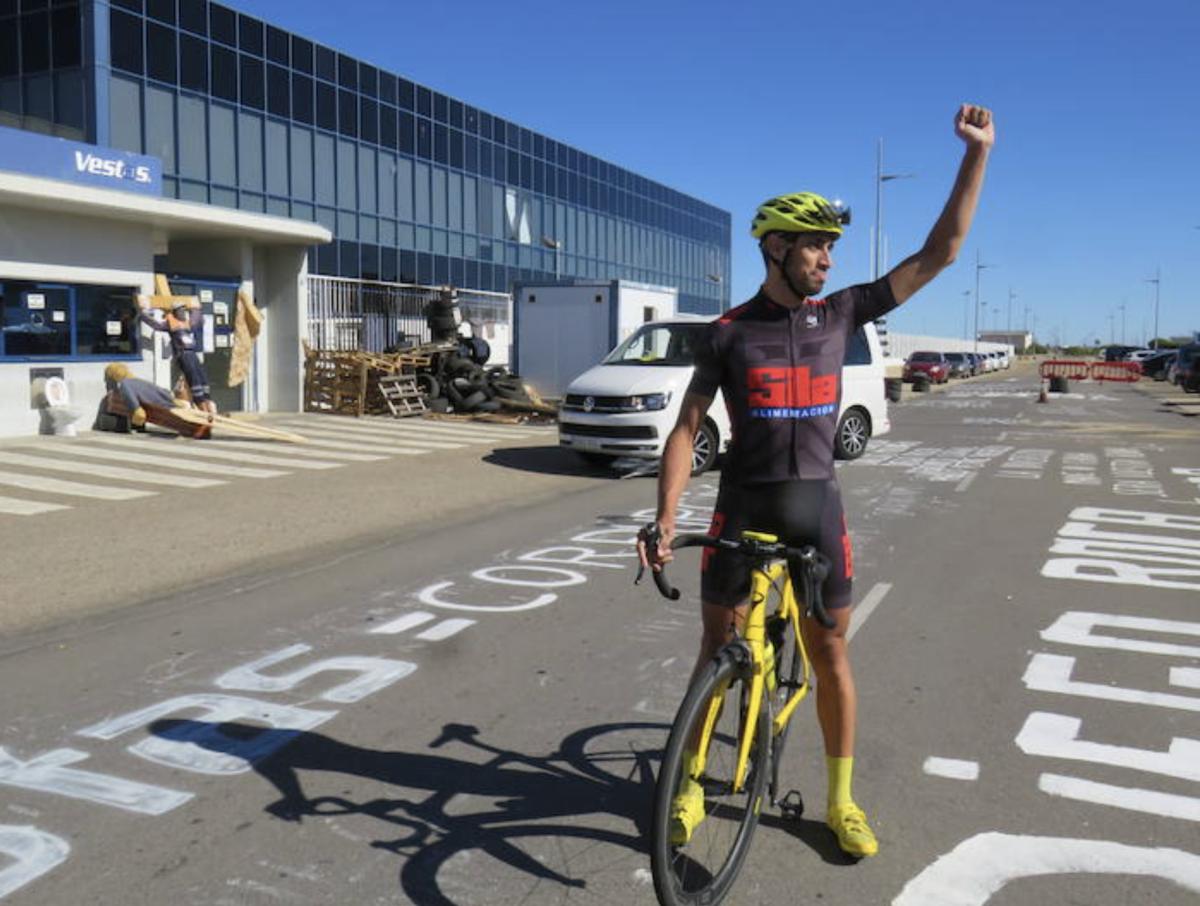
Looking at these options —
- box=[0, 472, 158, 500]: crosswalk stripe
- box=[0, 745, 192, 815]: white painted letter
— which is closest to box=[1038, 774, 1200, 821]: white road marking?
box=[0, 745, 192, 815]: white painted letter

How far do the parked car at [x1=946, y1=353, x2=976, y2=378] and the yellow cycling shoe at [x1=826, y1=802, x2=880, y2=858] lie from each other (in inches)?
2354

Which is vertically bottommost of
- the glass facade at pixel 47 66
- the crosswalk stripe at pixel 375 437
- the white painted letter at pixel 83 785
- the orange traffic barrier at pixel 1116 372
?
the white painted letter at pixel 83 785

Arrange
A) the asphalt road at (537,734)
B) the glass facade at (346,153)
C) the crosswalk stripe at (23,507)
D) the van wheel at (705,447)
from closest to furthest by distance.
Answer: the asphalt road at (537,734) < the crosswalk stripe at (23,507) < the van wheel at (705,447) < the glass facade at (346,153)

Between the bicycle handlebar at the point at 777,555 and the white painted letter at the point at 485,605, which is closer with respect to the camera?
the bicycle handlebar at the point at 777,555

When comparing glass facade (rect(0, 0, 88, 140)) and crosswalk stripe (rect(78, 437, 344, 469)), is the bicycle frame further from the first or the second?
glass facade (rect(0, 0, 88, 140))

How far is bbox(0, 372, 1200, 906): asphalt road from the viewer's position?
10.6 ft

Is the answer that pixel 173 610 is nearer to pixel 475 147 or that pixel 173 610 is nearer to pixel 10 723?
A: pixel 10 723

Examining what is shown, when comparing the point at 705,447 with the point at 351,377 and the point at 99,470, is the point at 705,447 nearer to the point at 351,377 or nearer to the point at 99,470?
the point at 99,470

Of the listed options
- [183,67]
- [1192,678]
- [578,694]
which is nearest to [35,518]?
[578,694]

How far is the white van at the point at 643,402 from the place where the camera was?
12594mm

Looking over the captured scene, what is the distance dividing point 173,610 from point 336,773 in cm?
298

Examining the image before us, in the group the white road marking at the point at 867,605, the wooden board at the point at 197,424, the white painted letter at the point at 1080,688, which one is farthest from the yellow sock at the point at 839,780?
the wooden board at the point at 197,424

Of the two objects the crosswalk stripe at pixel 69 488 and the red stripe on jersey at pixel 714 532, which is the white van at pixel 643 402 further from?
the red stripe on jersey at pixel 714 532

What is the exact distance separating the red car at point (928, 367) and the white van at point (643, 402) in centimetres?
3299
